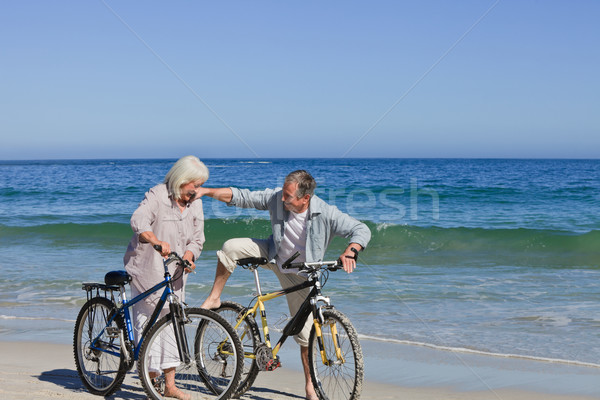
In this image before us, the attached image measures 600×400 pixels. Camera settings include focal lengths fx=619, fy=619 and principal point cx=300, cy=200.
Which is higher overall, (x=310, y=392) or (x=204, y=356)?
(x=204, y=356)

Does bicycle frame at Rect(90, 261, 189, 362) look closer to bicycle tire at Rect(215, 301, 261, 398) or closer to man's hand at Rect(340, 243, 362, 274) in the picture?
bicycle tire at Rect(215, 301, 261, 398)

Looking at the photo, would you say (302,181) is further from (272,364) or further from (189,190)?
(272,364)

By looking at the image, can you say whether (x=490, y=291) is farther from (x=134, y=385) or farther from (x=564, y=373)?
(x=134, y=385)

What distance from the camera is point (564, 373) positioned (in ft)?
16.4

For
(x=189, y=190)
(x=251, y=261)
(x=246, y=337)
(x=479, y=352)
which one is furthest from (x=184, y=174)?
(x=479, y=352)

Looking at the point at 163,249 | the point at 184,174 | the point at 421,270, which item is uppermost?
the point at 184,174

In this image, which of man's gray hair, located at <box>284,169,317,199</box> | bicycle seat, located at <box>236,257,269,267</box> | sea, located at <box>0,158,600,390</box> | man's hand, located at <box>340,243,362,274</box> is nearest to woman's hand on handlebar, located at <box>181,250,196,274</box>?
bicycle seat, located at <box>236,257,269,267</box>

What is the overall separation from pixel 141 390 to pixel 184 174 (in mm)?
1690

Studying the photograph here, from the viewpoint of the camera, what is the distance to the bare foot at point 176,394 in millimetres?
4060

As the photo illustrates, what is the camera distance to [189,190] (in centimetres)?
389

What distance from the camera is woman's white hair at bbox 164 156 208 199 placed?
151 inches

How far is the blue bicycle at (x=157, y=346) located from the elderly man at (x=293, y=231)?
11.9 inches

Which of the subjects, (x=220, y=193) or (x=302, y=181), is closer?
(x=302, y=181)

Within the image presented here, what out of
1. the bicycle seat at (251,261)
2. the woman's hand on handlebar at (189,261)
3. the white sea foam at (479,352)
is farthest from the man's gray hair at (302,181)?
the white sea foam at (479,352)
